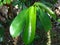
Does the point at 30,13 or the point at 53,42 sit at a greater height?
the point at 30,13

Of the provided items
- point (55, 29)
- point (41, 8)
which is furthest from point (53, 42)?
point (41, 8)

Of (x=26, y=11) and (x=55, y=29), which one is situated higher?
(x=26, y=11)

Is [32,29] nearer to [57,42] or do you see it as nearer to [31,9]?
[31,9]

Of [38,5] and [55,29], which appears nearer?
[38,5]

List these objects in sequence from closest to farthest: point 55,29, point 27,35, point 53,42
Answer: point 27,35, point 53,42, point 55,29

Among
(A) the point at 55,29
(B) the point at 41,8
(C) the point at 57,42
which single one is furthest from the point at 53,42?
(B) the point at 41,8

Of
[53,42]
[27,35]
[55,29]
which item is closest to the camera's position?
[27,35]

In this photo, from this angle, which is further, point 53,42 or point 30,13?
point 53,42

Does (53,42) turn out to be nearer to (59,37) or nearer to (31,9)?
(59,37)

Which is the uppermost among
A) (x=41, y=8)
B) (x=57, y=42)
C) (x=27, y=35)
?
(x=41, y=8)
